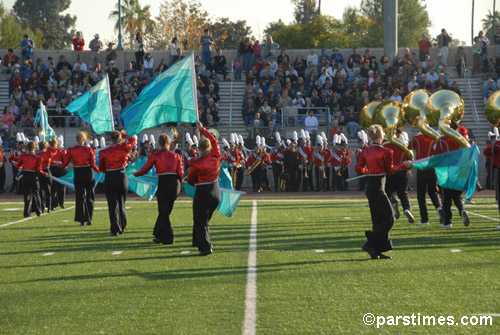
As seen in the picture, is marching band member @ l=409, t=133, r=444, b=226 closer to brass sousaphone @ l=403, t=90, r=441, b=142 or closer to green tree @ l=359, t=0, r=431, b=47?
brass sousaphone @ l=403, t=90, r=441, b=142

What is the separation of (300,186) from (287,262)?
16.7 m

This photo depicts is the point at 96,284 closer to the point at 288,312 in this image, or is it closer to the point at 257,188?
the point at 288,312

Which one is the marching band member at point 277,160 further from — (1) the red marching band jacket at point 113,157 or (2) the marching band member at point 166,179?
(2) the marching band member at point 166,179

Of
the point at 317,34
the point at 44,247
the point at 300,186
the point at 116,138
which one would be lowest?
the point at 300,186

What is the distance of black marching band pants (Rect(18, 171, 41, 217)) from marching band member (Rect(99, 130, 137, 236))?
4.04 m

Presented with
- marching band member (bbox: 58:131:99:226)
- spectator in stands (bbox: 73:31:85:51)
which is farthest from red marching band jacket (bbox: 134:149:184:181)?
spectator in stands (bbox: 73:31:85:51)

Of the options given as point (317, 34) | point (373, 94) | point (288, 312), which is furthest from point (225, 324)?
point (317, 34)

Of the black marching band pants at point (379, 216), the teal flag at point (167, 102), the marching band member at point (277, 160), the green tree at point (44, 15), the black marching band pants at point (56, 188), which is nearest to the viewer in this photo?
the black marching band pants at point (379, 216)

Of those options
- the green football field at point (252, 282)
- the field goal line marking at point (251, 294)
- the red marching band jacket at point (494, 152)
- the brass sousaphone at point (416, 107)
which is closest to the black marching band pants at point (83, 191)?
the green football field at point (252, 282)

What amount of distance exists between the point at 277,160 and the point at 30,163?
34.5ft

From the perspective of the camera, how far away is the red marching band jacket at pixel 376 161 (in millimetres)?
8531

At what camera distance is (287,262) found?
331 inches

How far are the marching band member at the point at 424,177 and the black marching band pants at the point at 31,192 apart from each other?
7.61 metres

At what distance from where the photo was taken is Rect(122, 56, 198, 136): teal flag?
11203 mm
